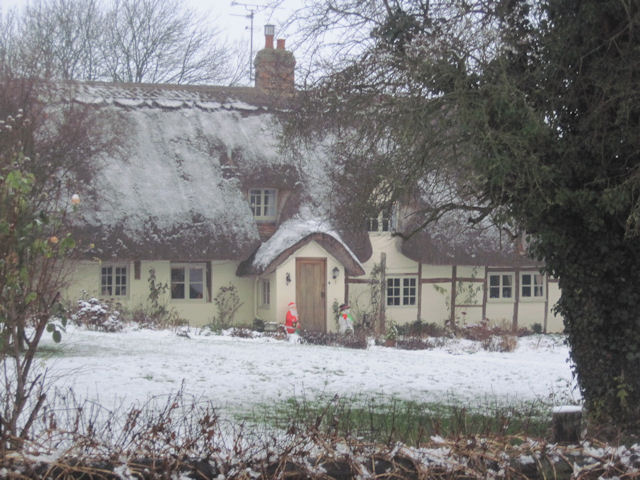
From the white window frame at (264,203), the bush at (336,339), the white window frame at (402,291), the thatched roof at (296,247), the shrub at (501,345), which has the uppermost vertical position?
the white window frame at (264,203)

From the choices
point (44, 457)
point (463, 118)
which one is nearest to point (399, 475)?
point (44, 457)

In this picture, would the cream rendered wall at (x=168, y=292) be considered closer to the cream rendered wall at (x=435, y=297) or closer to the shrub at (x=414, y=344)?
the cream rendered wall at (x=435, y=297)

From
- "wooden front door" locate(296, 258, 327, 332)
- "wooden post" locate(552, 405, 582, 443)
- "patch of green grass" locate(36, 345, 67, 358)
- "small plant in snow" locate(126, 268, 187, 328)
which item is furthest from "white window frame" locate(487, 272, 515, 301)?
"wooden post" locate(552, 405, 582, 443)

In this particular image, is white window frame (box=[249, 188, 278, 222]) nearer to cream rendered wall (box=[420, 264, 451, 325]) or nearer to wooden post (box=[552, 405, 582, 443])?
cream rendered wall (box=[420, 264, 451, 325])

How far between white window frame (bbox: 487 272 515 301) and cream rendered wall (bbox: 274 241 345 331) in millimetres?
5138

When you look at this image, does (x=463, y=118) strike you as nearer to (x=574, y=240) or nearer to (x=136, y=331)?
(x=574, y=240)

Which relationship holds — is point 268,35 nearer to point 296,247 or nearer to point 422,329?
point 296,247

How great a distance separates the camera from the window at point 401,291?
23969 millimetres

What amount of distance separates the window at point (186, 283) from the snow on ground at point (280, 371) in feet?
14.6

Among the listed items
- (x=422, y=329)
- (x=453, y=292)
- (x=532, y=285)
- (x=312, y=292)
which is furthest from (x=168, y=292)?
(x=532, y=285)

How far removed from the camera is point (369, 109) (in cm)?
995

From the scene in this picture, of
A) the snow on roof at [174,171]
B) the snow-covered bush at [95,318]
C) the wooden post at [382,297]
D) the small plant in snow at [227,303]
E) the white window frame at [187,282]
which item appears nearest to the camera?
the snow-covered bush at [95,318]

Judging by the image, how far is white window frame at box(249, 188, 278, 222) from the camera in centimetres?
2434

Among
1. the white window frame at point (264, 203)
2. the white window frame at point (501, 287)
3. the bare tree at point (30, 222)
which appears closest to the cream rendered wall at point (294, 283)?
the white window frame at point (264, 203)
